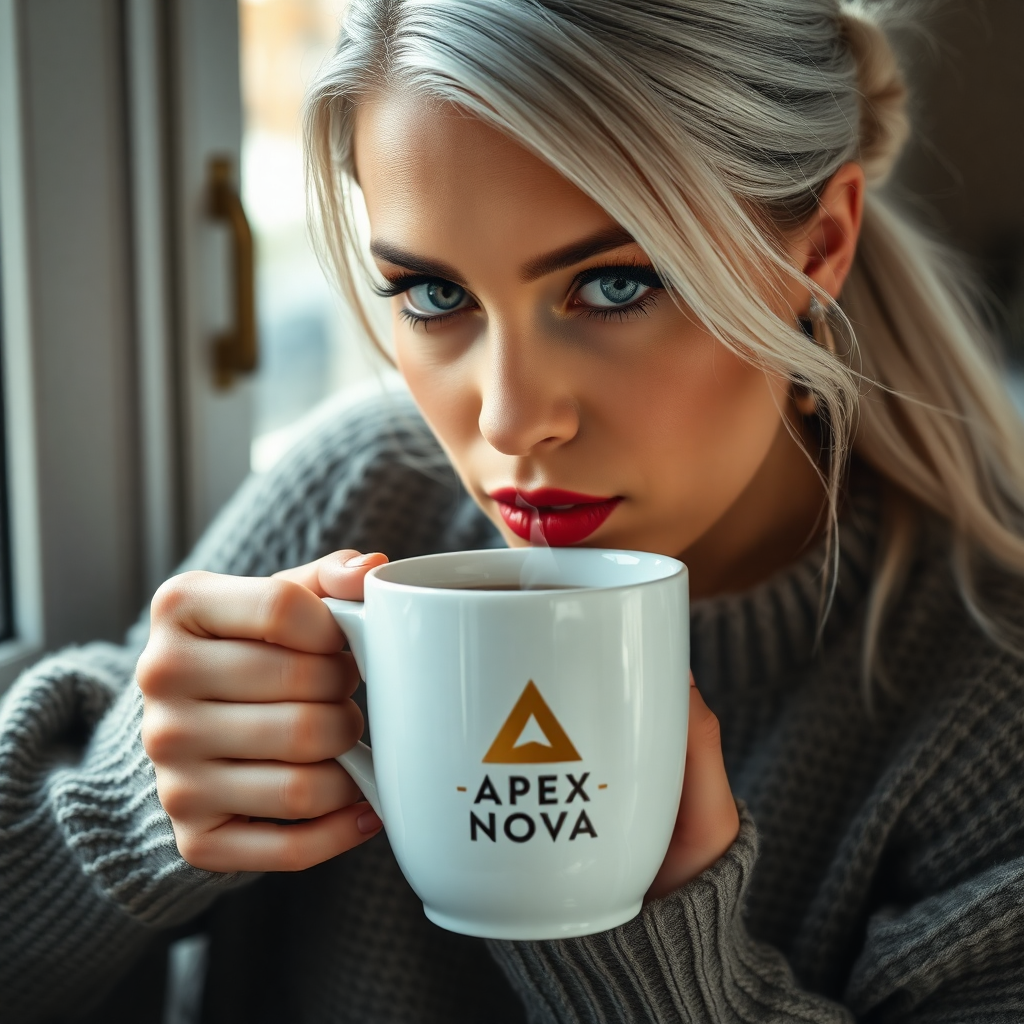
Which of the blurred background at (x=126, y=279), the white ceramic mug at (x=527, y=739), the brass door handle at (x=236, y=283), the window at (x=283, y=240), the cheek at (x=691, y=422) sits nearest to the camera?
the white ceramic mug at (x=527, y=739)

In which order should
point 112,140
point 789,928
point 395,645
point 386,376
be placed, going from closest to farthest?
point 395,645 < point 789,928 < point 112,140 < point 386,376

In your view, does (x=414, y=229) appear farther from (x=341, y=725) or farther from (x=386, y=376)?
(x=386, y=376)

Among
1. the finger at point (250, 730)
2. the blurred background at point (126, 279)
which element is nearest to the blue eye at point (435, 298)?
the blurred background at point (126, 279)

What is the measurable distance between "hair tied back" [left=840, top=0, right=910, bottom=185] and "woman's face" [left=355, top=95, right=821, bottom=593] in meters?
0.25

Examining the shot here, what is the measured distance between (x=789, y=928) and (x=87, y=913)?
1.91ft

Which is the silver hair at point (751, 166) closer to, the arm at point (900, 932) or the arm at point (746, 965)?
the arm at point (900, 932)

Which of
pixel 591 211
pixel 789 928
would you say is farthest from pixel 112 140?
pixel 789 928

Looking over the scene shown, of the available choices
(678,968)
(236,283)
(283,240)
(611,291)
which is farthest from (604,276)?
(283,240)

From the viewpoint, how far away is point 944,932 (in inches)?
30.4

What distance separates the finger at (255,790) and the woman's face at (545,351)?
0.23 metres

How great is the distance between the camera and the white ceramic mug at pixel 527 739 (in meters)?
0.53

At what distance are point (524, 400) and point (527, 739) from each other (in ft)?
0.82

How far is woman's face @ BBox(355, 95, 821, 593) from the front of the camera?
698 mm

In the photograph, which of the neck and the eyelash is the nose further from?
the neck
